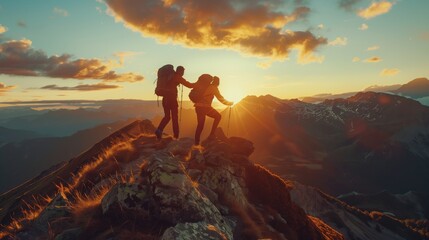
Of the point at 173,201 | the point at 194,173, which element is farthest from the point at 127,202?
the point at 194,173

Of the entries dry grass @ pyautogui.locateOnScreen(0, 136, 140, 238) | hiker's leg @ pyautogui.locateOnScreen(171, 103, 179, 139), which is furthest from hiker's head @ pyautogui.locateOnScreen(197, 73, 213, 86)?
dry grass @ pyautogui.locateOnScreen(0, 136, 140, 238)

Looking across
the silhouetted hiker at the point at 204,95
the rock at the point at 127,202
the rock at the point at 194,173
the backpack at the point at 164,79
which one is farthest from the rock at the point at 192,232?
the backpack at the point at 164,79

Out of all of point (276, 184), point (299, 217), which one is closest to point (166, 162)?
point (276, 184)

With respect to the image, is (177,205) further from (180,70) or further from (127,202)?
(180,70)

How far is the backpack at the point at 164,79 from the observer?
21078 millimetres

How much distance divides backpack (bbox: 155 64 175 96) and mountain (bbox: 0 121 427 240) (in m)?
3.32

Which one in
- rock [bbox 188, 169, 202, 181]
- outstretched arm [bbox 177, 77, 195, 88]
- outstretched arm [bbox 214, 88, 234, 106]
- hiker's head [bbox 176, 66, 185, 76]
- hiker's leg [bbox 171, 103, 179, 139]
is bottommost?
rock [bbox 188, 169, 202, 181]

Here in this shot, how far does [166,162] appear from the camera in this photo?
11.7 meters

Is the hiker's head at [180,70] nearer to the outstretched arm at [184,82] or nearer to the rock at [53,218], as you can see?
the outstretched arm at [184,82]

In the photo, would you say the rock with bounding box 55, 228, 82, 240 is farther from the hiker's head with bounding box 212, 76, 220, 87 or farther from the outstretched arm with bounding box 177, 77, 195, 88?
the hiker's head with bounding box 212, 76, 220, 87

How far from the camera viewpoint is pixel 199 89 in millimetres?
21453

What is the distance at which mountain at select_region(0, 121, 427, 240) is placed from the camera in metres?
9.90

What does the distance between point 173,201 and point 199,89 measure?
12064mm

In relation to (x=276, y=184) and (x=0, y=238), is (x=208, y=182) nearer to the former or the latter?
(x=276, y=184)
